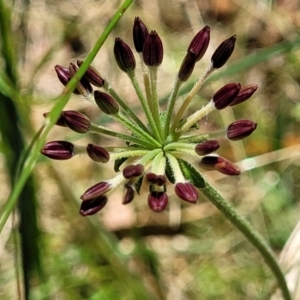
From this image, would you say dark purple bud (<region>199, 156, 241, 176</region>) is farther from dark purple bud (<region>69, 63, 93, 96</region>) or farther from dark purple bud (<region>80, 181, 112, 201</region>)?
dark purple bud (<region>69, 63, 93, 96</region>)

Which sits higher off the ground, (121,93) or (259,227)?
(121,93)

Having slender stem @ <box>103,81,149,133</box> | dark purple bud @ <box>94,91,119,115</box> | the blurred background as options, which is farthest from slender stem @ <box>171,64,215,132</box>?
the blurred background

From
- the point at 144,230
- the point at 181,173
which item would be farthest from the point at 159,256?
the point at 181,173

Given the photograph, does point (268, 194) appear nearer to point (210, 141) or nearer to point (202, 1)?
point (202, 1)

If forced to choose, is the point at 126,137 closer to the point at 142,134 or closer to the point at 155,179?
the point at 142,134

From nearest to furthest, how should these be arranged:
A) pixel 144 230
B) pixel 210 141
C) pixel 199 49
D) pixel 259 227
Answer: pixel 210 141, pixel 199 49, pixel 259 227, pixel 144 230

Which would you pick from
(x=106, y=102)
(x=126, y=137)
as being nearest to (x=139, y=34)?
(x=106, y=102)
